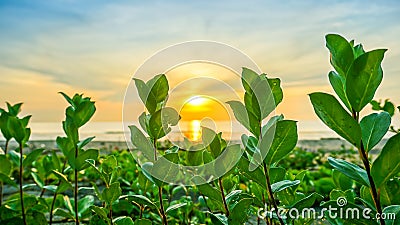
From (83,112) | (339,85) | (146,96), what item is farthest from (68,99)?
(339,85)

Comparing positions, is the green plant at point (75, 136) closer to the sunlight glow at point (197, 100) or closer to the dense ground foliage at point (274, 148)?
the dense ground foliage at point (274, 148)

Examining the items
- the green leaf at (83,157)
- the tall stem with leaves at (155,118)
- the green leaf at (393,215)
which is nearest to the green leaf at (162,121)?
the tall stem with leaves at (155,118)

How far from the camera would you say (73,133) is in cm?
89

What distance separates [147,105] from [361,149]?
13.6 inches

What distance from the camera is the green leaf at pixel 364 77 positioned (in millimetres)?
520

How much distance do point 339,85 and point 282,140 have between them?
110 millimetres

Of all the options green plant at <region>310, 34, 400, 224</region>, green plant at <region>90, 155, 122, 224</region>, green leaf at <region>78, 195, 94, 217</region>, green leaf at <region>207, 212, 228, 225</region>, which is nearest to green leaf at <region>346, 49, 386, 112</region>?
green plant at <region>310, 34, 400, 224</region>

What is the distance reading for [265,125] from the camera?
637mm

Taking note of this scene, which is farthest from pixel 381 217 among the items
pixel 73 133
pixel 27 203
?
pixel 27 203

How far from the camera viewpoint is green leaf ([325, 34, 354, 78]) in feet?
1.83

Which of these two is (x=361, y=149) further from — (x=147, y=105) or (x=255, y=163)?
(x=147, y=105)

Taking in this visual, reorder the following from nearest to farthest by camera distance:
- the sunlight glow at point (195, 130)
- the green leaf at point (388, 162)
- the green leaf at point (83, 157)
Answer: the green leaf at point (388, 162) < the sunlight glow at point (195, 130) < the green leaf at point (83, 157)

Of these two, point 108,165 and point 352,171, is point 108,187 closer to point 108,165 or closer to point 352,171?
point 108,165

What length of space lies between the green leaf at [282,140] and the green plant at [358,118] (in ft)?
0.20
